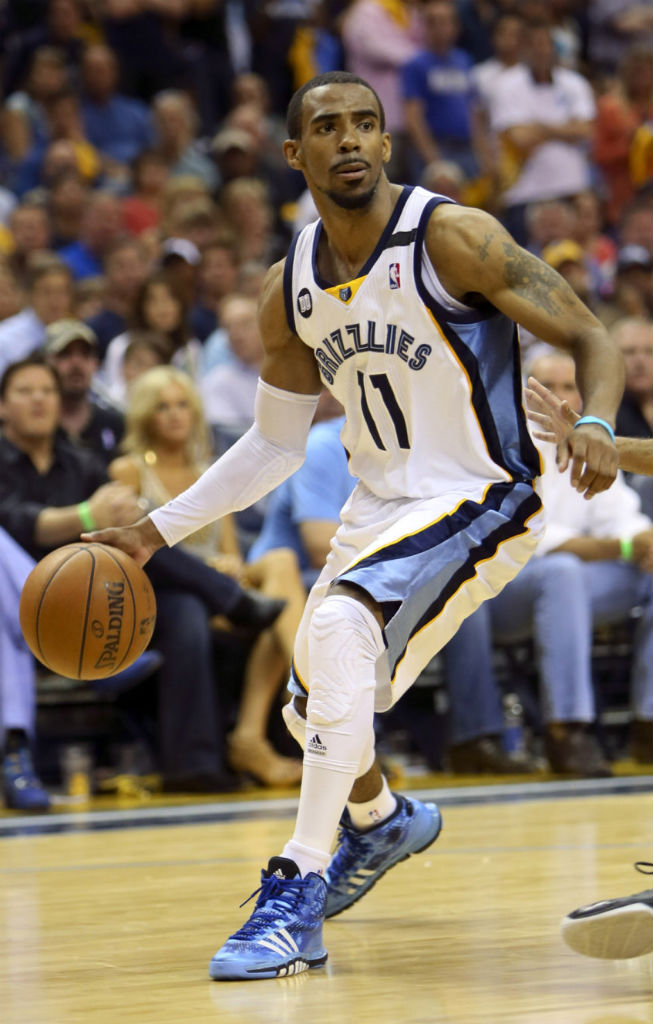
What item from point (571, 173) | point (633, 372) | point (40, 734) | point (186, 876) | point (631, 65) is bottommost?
point (40, 734)

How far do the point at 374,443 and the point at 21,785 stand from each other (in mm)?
2932

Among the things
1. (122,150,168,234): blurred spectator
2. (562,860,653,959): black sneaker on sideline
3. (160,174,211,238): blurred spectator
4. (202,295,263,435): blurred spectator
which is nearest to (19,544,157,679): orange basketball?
(562,860,653,959): black sneaker on sideline

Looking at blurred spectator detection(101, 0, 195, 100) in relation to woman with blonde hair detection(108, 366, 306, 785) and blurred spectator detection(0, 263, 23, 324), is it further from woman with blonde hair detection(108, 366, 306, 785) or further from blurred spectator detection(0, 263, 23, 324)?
woman with blonde hair detection(108, 366, 306, 785)

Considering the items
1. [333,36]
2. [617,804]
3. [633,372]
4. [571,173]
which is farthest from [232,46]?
[617,804]

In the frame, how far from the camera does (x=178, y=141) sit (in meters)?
10.9

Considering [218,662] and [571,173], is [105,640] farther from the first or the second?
[571,173]

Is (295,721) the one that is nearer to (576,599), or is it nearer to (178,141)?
(576,599)

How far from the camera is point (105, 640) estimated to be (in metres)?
3.56

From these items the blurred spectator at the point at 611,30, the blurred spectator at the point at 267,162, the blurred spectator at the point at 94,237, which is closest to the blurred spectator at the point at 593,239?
the blurred spectator at the point at 267,162

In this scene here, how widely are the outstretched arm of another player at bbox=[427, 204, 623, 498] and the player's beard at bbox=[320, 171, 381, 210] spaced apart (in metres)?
0.15

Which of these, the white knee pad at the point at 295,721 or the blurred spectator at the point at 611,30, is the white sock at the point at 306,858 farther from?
the blurred spectator at the point at 611,30

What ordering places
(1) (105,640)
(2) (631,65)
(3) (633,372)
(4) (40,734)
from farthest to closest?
(2) (631,65)
(3) (633,372)
(4) (40,734)
(1) (105,640)

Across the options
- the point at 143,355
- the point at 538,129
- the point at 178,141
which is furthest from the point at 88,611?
the point at 538,129

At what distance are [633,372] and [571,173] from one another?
4.60 m
